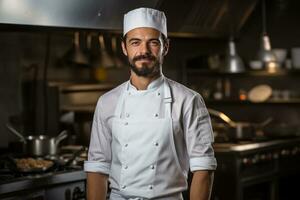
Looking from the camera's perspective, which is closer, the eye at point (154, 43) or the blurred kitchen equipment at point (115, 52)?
the eye at point (154, 43)

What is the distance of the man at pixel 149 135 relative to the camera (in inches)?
126

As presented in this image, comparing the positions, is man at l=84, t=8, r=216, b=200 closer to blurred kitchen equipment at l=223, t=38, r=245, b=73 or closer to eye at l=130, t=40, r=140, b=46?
eye at l=130, t=40, r=140, b=46

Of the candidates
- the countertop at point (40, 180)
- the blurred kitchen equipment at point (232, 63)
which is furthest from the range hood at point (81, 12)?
the countertop at point (40, 180)

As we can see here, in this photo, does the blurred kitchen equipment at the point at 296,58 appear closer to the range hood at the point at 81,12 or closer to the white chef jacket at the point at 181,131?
the range hood at the point at 81,12

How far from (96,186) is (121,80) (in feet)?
13.3

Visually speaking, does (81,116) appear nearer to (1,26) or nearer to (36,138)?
(36,138)

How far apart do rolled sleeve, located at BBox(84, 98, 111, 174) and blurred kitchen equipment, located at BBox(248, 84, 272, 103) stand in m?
4.57

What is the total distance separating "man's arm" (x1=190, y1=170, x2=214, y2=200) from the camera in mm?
3145

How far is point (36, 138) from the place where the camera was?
15.9 feet

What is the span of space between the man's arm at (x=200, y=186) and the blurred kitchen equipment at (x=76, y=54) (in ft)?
11.3

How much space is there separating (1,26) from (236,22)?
Result: 351 cm

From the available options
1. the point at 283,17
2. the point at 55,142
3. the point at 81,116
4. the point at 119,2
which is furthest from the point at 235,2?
the point at 55,142

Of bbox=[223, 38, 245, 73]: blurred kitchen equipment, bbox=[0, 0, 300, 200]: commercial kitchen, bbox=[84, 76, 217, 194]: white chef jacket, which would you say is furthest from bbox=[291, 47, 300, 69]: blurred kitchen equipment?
bbox=[84, 76, 217, 194]: white chef jacket

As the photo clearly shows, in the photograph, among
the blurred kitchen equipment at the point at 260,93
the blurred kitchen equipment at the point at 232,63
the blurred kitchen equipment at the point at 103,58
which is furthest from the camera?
the blurred kitchen equipment at the point at 260,93
